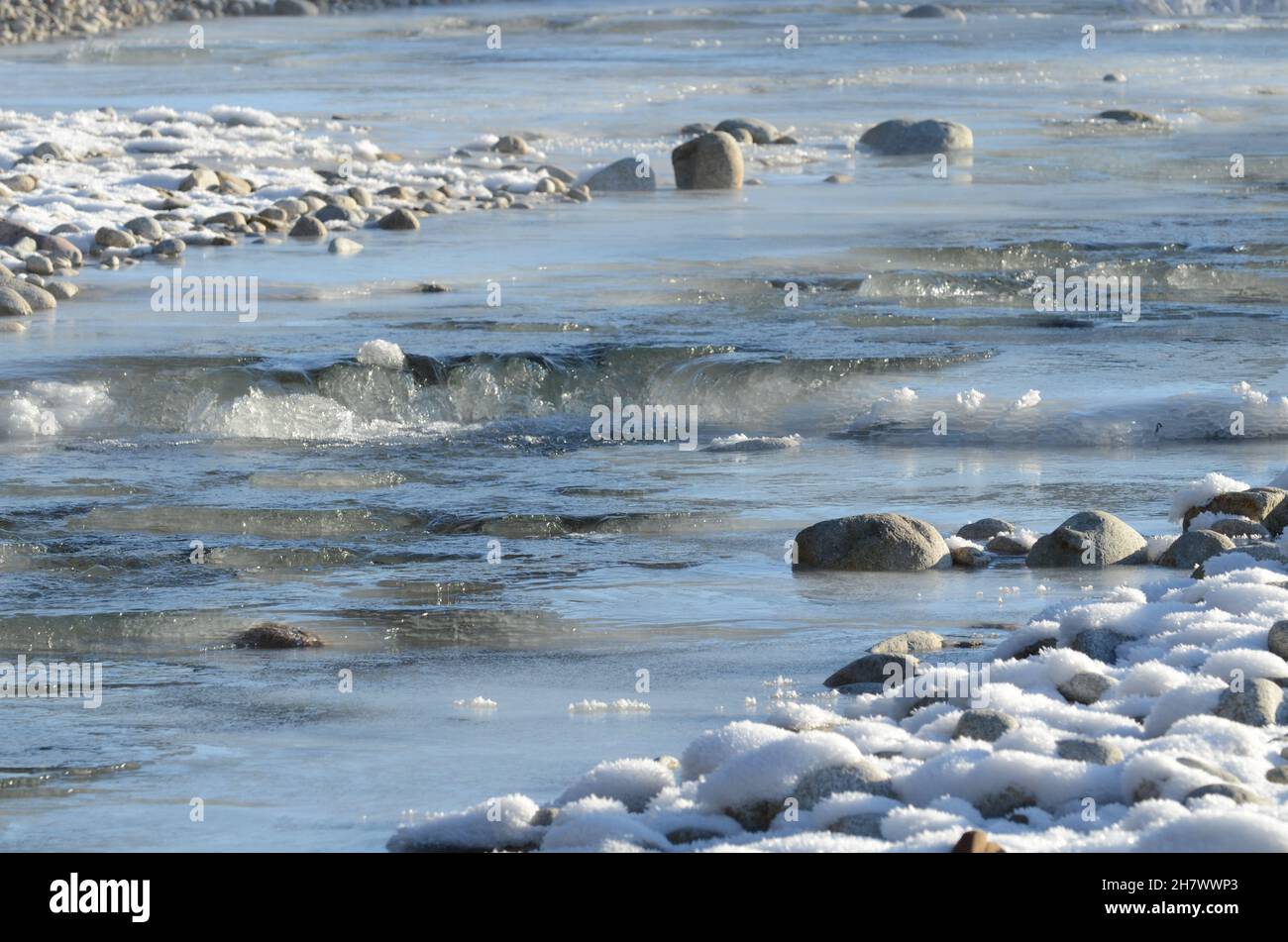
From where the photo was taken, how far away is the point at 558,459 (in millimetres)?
8680

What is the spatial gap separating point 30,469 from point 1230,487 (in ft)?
15.2

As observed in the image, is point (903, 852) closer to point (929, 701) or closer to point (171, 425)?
point (929, 701)

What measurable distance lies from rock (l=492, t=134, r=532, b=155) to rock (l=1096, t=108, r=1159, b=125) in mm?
6743

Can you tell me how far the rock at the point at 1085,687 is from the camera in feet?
15.6

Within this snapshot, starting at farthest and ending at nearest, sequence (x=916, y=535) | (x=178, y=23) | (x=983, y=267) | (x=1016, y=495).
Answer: (x=178, y=23)
(x=983, y=267)
(x=1016, y=495)
(x=916, y=535)

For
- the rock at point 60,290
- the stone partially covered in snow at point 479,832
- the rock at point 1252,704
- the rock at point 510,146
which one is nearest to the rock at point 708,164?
the rock at point 510,146

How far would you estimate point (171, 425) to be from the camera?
368 inches

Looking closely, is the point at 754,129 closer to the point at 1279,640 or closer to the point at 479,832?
the point at 1279,640

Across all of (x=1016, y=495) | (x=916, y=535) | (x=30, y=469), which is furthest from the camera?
(x=30, y=469)

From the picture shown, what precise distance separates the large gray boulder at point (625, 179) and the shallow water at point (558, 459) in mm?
354
